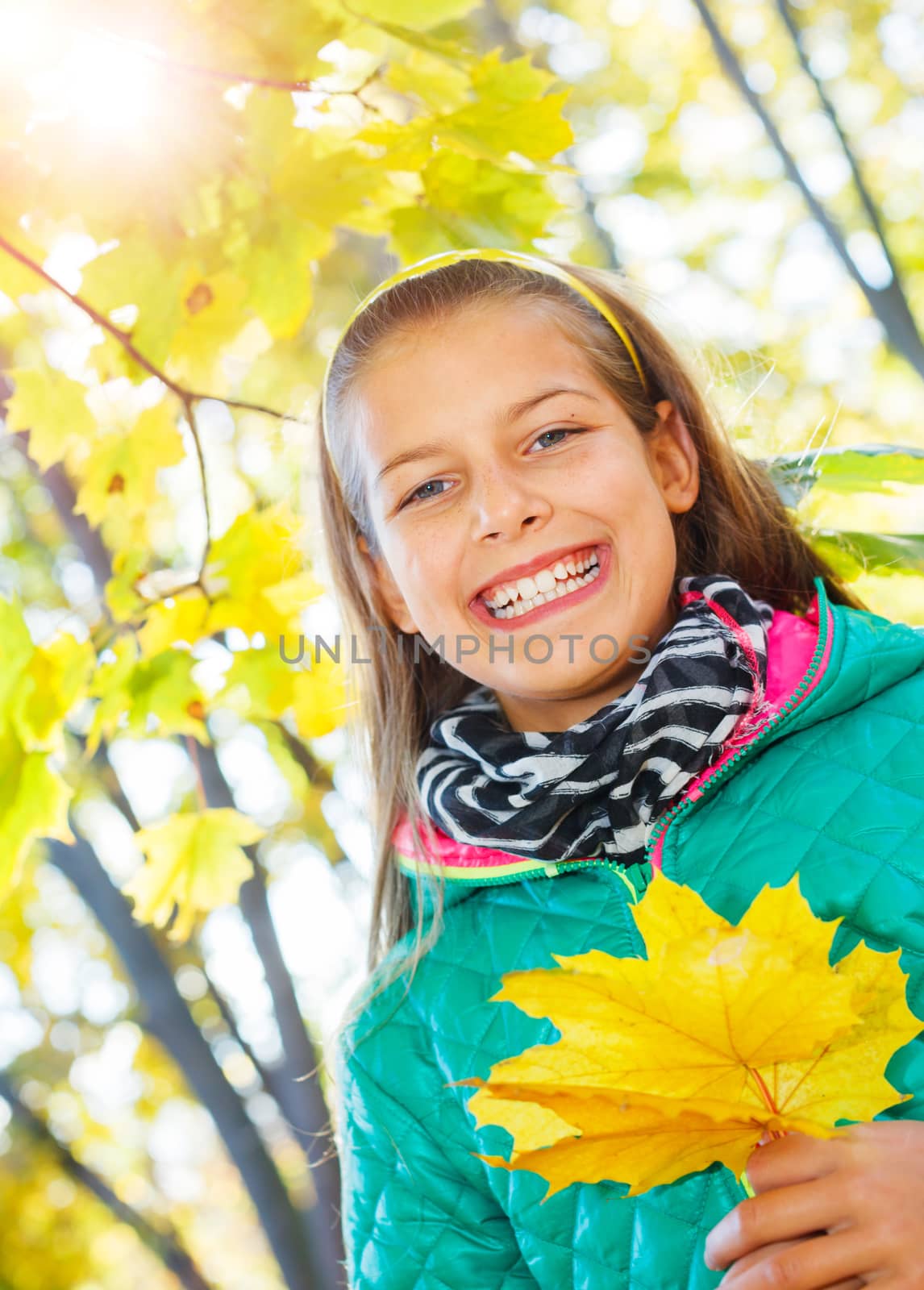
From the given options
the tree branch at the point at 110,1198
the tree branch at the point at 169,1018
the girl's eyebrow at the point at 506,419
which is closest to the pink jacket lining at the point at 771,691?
the girl's eyebrow at the point at 506,419

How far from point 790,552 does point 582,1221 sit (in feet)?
3.77

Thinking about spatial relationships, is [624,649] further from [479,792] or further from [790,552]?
[790,552]

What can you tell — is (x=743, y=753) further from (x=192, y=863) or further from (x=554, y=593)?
(x=192, y=863)

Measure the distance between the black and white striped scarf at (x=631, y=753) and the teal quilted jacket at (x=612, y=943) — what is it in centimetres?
3

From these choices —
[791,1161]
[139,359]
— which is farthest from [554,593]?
[791,1161]

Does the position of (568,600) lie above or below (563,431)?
below

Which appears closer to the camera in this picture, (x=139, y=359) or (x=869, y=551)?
(x=139, y=359)

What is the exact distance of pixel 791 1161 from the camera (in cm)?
87

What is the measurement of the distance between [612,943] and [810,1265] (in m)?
0.59

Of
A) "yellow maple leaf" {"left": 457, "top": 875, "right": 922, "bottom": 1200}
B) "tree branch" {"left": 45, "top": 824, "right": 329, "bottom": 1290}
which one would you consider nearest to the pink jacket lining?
"yellow maple leaf" {"left": 457, "top": 875, "right": 922, "bottom": 1200}

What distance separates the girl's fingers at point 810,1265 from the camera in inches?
34.0

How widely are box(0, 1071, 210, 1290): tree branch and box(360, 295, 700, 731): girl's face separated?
17.6ft

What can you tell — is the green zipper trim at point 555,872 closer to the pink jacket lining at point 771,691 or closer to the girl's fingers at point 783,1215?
→ the pink jacket lining at point 771,691

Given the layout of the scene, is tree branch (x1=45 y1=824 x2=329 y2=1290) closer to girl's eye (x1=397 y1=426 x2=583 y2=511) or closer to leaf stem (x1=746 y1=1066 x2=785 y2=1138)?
girl's eye (x1=397 y1=426 x2=583 y2=511)
